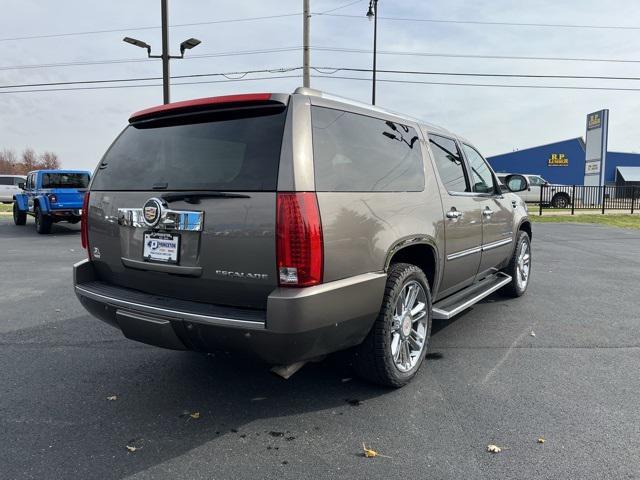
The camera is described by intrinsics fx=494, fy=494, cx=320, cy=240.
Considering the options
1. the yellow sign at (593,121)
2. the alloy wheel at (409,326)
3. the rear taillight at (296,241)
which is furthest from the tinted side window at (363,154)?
the yellow sign at (593,121)

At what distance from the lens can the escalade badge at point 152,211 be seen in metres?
2.87

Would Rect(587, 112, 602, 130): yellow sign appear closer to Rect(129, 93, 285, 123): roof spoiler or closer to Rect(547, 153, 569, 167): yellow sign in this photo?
Rect(547, 153, 569, 167): yellow sign

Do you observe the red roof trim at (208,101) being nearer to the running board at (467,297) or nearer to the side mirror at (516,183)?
the running board at (467,297)

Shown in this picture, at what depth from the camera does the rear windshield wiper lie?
267 cm

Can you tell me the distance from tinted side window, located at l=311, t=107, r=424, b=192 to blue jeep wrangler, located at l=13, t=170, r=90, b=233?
487 inches

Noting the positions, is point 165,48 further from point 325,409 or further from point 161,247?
point 325,409

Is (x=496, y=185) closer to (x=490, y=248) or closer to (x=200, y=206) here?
(x=490, y=248)

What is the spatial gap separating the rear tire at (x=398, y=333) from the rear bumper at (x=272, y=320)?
16 centimetres

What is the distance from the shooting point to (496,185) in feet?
17.5

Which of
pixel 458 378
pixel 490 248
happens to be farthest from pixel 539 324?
pixel 458 378

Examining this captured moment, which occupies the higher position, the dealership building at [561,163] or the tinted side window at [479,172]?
the dealership building at [561,163]

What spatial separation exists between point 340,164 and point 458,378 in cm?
181

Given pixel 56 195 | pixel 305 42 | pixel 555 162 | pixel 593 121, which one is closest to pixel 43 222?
pixel 56 195

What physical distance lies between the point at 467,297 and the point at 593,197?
2321 centimetres
